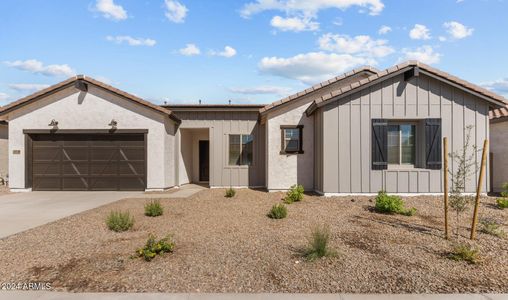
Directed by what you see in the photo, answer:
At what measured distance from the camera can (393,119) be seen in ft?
32.0

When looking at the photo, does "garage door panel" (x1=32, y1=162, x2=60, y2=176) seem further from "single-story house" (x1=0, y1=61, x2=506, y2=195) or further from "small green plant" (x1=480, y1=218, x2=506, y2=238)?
"small green plant" (x1=480, y1=218, x2=506, y2=238)

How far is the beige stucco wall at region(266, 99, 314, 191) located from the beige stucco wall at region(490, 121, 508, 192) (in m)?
7.06

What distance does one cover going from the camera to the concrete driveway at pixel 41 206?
6.77m

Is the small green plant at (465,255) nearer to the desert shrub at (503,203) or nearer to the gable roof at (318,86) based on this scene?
the desert shrub at (503,203)

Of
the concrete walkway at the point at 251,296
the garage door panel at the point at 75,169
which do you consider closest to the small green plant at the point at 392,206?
the concrete walkway at the point at 251,296

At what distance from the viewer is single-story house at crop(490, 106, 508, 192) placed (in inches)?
407

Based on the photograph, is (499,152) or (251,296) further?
(499,152)

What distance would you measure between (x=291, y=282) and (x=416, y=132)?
8699 millimetres

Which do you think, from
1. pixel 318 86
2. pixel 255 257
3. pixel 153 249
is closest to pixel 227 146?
pixel 318 86

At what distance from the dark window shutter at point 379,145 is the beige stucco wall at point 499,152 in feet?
16.0

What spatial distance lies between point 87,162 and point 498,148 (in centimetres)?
1709

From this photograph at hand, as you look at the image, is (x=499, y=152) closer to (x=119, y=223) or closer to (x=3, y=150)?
(x=119, y=223)

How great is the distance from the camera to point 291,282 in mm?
3570

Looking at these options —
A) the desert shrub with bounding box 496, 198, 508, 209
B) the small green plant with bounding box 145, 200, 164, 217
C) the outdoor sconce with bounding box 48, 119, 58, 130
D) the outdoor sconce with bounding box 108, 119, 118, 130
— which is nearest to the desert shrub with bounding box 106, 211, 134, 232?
the small green plant with bounding box 145, 200, 164, 217
